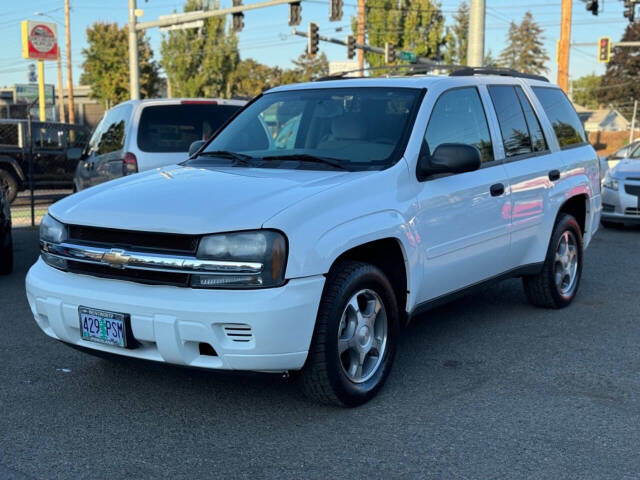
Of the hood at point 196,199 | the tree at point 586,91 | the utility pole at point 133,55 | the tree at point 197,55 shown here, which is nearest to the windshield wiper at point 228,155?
the hood at point 196,199

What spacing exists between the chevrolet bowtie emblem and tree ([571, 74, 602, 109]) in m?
144

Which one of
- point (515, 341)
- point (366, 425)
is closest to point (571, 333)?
point (515, 341)

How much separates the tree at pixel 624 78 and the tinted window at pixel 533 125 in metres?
81.7

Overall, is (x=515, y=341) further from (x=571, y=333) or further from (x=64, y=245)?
(x=64, y=245)

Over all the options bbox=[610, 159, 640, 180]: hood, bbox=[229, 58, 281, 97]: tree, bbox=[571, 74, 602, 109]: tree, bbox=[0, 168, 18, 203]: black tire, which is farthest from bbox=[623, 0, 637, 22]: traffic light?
bbox=[571, 74, 602, 109]: tree

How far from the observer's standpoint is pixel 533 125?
595 centimetres

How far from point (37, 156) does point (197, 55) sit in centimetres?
3118

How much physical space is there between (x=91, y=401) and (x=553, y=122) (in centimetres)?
416

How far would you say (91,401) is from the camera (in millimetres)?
4254

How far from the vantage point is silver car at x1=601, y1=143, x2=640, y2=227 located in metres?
11.5

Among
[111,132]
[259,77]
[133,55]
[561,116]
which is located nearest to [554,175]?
[561,116]

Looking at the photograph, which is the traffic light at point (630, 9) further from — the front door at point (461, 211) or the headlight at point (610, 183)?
the front door at point (461, 211)

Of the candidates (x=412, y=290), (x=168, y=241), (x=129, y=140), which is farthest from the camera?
(x=129, y=140)

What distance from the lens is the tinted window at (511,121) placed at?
217 inches
